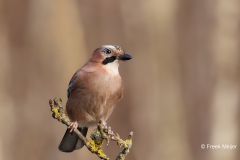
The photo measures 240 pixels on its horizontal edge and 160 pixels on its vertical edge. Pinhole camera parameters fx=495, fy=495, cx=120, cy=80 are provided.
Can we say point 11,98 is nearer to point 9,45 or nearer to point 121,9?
point 9,45

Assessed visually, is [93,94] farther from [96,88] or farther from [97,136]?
[97,136]

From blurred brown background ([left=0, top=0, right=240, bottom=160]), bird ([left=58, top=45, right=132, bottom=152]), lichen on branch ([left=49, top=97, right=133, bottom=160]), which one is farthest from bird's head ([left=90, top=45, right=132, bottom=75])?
blurred brown background ([left=0, top=0, right=240, bottom=160])

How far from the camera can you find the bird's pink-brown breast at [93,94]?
3332 millimetres

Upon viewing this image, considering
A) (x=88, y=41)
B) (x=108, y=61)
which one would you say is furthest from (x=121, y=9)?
(x=108, y=61)

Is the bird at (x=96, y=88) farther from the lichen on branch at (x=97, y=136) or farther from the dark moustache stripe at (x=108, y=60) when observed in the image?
the lichen on branch at (x=97, y=136)

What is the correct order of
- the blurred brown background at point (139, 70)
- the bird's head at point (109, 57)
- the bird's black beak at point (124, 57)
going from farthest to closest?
the blurred brown background at point (139, 70)
the bird's head at point (109, 57)
the bird's black beak at point (124, 57)

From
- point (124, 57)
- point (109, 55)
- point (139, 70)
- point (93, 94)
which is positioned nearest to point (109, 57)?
point (109, 55)

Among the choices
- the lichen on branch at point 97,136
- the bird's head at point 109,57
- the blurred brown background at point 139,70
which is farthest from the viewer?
the blurred brown background at point 139,70

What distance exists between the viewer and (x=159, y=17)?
5.86 metres

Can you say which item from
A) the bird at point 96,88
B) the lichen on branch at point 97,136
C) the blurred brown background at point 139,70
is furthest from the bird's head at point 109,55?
the blurred brown background at point 139,70

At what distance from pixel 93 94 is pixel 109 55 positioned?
290mm

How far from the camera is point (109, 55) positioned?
133 inches

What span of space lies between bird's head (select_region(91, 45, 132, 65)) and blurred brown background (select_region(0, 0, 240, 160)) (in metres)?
1.78

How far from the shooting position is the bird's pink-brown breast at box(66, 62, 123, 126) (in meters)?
3.33
